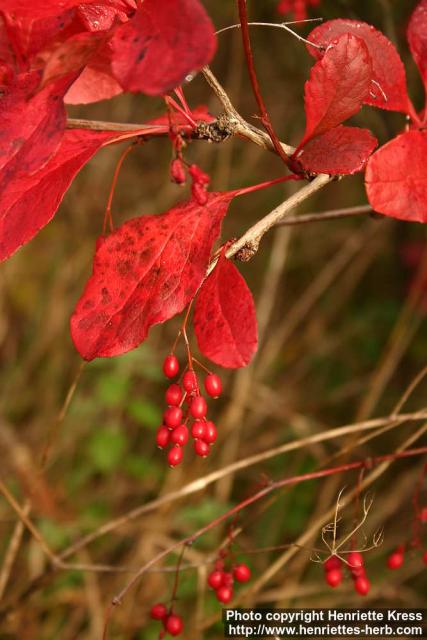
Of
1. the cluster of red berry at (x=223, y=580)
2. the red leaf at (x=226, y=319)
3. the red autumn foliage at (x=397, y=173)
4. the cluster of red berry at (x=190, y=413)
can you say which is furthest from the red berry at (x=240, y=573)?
the red autumn foliage at (x=397, y=173)

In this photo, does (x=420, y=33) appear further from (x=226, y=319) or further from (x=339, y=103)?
(x=226, y=319)

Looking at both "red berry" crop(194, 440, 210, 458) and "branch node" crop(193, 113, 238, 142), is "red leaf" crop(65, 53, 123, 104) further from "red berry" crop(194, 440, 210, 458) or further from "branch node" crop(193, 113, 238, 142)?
Result: "red berry" crop(194, 440, 210, 458)

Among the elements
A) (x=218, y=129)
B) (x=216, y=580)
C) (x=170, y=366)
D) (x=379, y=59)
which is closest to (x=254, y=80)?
(x=218, y=129)

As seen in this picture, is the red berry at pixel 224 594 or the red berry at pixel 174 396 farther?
the red berry at pixel 224 594

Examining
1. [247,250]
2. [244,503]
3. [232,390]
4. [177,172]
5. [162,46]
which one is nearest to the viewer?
[162,46]

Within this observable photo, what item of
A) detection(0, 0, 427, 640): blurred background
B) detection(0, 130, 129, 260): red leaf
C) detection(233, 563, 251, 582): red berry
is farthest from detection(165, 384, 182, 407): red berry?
detection(0, 0, 427, 640): blurred background

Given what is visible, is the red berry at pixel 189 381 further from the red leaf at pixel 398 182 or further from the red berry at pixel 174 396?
the red leaf at pixel 398 182

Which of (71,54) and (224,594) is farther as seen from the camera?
(224,594)
